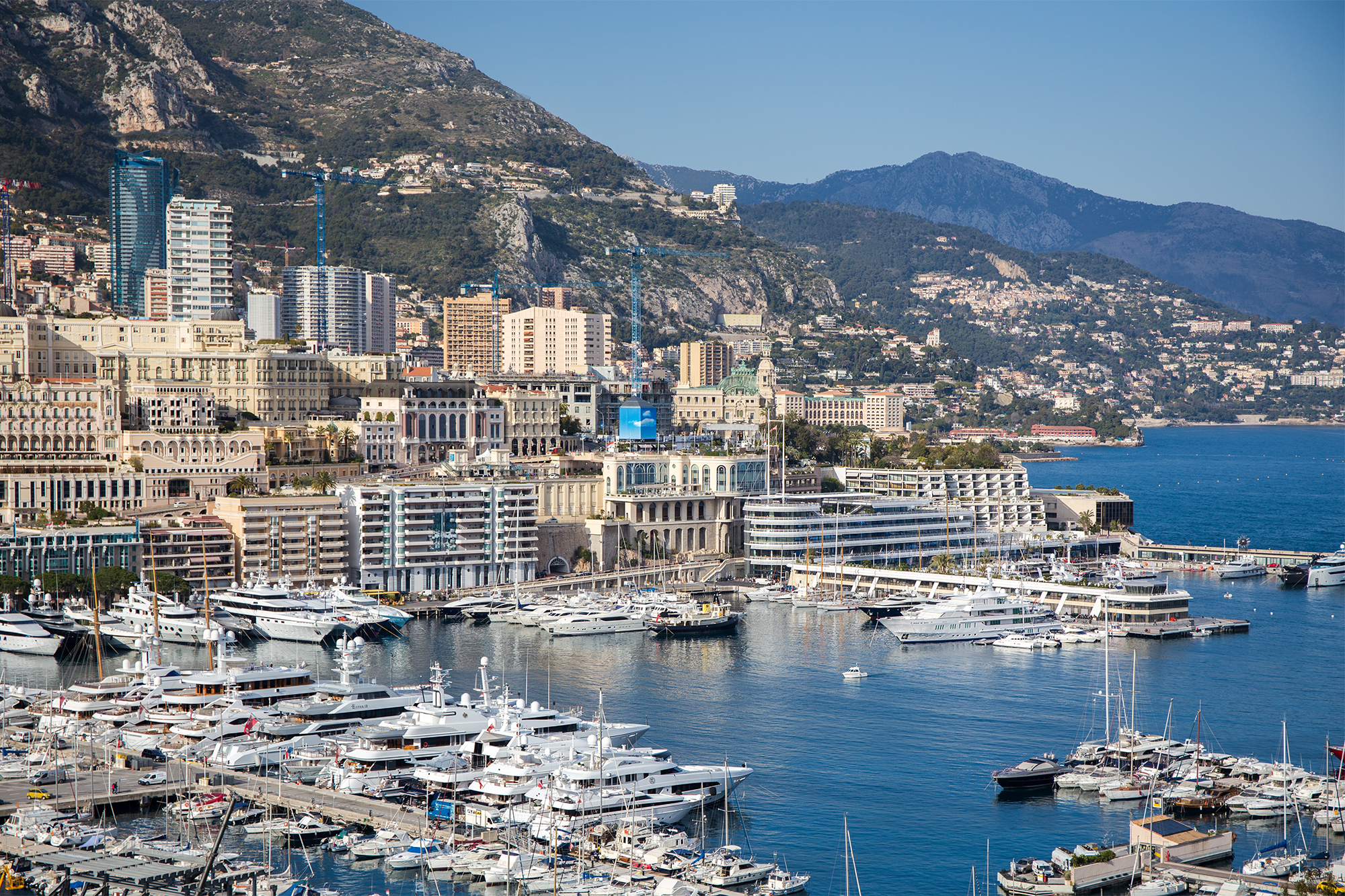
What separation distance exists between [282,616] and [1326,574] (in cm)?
4266

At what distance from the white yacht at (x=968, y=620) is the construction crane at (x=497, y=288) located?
A: 52619mm

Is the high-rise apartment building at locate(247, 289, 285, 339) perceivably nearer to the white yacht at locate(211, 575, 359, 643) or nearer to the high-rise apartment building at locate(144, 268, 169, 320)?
the high-rise apartment building at locate(144, 268, 169, 320)

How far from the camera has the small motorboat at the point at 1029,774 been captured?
114 ft

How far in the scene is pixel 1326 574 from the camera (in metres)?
70.0

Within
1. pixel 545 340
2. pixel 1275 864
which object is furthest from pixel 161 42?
pixel 1275 864

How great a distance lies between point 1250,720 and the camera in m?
41.7

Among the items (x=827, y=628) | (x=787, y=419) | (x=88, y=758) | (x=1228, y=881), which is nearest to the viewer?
(x=1228, y=881)

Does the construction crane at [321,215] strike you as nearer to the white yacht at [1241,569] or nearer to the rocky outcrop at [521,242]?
the rocky outcrop at [521,242]

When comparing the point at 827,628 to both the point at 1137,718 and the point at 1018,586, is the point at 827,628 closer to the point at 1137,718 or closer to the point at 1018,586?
the point at 1018,586

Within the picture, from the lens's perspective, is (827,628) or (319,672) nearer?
(319,672)

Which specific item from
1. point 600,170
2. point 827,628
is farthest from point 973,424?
point 827,628

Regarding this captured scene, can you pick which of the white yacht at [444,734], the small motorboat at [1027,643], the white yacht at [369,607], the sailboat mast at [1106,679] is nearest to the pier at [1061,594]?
the sailboat mast at [1106,679]

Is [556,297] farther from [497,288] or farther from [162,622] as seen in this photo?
[162,622]

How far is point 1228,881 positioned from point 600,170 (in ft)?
487
